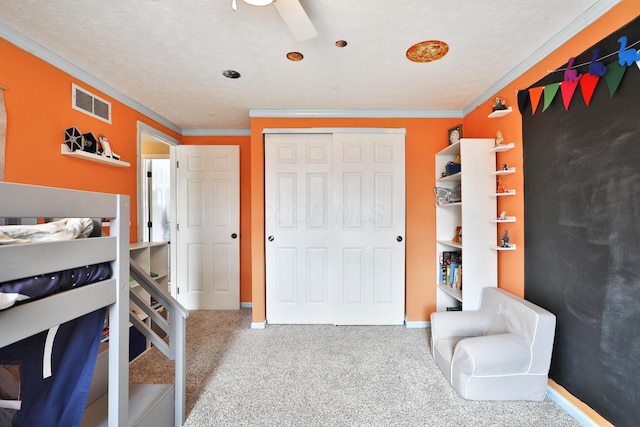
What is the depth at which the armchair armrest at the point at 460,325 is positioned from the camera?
2148 millimetres

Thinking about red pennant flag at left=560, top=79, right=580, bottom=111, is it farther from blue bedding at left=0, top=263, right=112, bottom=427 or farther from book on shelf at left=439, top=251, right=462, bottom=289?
blue bedding at left=0, top=263, right=112, bottom=427

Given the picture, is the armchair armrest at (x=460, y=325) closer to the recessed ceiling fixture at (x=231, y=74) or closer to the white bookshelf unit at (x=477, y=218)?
the white bookshelf unit at (x=477, y=218)

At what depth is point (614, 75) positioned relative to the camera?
1355 millimetres

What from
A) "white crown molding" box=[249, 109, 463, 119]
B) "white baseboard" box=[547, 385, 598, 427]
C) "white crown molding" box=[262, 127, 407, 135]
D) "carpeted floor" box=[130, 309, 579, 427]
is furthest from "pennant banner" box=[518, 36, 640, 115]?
"carpeted floor" box=[130, 309, 579, 427]

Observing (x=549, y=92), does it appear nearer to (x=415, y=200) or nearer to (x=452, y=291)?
(x=415, y=200)

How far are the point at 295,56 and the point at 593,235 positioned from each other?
2.13 meters

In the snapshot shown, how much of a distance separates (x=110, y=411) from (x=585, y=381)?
8.01 ft

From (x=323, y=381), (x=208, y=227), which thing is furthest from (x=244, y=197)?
(x=323, y=381)

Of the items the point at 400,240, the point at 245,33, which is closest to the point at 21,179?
the point at 245,33

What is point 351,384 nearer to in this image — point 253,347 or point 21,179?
point 253,347

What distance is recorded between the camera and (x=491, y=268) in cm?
231

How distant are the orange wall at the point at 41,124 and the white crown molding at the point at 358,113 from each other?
1.44m

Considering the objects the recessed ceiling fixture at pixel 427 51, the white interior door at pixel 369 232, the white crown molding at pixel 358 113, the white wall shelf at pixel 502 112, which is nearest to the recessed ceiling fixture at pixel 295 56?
the recessed ceiling fixture at pixel 427 51

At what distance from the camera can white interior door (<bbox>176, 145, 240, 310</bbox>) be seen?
3.49 m
